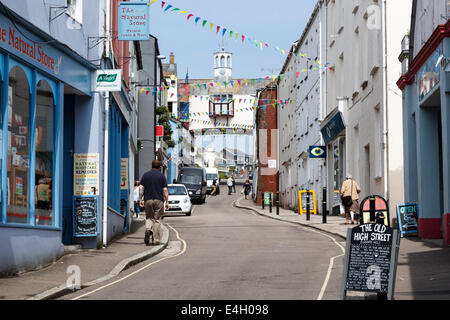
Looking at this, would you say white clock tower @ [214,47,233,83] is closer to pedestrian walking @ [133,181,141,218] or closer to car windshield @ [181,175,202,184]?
car windshield @ [181,175,202,184]

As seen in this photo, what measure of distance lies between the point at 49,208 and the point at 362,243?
23.5ft

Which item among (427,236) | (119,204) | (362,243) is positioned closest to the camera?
(362,243)

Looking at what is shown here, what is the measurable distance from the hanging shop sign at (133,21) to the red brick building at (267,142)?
117 feet

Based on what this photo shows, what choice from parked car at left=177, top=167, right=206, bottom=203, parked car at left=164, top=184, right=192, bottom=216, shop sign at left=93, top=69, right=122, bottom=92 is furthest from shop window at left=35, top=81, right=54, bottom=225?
parked car at left=177, top=167, right=206, bottom=203

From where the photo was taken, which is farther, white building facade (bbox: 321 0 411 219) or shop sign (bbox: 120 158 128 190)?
shop sign (bbox: 120 158 128 190)

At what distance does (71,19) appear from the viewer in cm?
1516

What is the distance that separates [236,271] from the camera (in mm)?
12375

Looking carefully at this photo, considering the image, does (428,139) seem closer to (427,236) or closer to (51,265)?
(427,236)

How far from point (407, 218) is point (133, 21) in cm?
810

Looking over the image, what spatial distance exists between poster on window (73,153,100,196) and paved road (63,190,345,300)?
7.05ft

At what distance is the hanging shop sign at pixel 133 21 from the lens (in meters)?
18.0

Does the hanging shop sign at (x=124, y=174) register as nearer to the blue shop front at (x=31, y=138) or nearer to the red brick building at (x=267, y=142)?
the blue shop front at (x=31, y=138)

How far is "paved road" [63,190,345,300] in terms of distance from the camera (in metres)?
9.88
